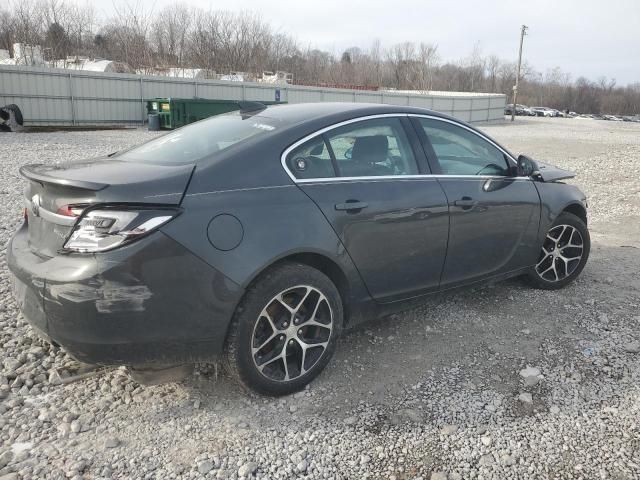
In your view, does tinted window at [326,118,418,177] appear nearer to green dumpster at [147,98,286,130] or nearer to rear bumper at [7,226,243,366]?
rear bumper at [7,226,243,366]

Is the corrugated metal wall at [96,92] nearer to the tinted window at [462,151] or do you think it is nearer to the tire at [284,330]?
the tinted window at [462,151]

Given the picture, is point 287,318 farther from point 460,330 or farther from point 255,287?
point 460,330

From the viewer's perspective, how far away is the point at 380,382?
3316mm

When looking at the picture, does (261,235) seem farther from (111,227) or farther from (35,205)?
(35,205)

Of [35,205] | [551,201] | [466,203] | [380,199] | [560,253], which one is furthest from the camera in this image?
[560,253]

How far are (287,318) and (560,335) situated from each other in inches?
85.8

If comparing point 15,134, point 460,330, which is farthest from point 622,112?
point 460,330

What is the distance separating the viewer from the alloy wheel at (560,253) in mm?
4742

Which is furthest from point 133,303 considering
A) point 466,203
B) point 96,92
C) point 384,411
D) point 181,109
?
point 96,92

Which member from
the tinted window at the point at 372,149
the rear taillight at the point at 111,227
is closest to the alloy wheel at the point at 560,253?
the tinted window at the point at 372,149

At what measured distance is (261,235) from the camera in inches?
111

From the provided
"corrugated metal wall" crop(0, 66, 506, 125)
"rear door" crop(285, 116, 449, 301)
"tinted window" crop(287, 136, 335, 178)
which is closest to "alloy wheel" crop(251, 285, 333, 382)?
"rear door" crop(285, 116, 449, 301)

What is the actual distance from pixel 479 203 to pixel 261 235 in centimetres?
183

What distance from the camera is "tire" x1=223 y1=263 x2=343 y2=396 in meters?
2.85
